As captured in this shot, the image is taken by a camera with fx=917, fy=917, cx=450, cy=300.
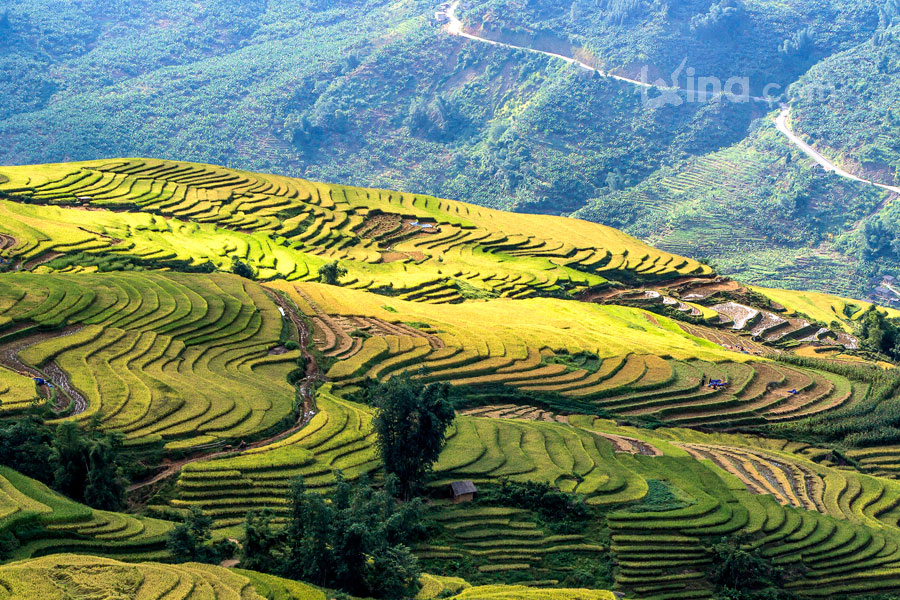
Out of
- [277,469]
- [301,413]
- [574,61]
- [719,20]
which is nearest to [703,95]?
[719,20]

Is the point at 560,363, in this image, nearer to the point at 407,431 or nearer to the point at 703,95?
the point at 407,431

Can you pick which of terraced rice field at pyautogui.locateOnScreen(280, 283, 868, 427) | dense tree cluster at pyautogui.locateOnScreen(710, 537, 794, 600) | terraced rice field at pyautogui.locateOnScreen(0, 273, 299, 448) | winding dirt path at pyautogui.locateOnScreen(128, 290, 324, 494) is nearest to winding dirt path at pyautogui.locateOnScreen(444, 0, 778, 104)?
terraced rice field at pyautogui.locateOnScreen(280, 283, 868, 427)

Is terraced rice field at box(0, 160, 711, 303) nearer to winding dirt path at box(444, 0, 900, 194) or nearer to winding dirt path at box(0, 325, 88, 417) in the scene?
winding dirt path at box(0, 325, 88, 417)

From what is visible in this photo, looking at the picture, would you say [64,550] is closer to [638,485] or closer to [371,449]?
[371,449]

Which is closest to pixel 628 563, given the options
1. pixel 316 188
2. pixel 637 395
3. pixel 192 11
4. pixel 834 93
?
pixel 637 395

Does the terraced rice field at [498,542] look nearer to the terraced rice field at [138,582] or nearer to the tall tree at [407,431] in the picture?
the tall tree at [407,431]
